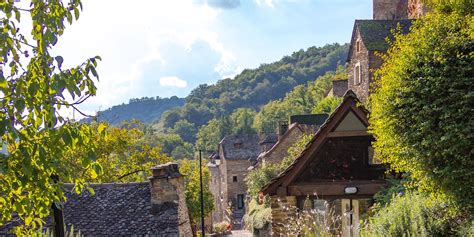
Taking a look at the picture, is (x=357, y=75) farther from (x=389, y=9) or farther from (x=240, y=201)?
(x=240, y=201)

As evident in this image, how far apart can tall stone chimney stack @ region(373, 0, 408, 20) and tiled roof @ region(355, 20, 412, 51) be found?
8867mm

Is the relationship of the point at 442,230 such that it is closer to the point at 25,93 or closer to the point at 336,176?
the point at 336,176

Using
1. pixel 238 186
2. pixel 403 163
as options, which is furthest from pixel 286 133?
pixel 403 163

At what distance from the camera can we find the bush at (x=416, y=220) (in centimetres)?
747

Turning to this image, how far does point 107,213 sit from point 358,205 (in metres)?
6.49

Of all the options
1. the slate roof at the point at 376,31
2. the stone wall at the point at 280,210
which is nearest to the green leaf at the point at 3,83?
the stone wall at the point at 280,210

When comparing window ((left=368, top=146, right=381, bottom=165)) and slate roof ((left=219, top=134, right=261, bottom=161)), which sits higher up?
slate roof ((left=219, top=134, right=261, bottom=161))

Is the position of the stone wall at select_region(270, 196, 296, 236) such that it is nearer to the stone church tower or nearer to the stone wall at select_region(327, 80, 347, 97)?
the stone church tower

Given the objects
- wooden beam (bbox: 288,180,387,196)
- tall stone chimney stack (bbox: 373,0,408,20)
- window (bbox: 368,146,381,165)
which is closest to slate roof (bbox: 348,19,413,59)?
tall stone chimney stack (bbox: 373,0,408,20)

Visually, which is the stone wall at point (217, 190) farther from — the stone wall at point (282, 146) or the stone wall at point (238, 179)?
the stone wall at point (282, 146)

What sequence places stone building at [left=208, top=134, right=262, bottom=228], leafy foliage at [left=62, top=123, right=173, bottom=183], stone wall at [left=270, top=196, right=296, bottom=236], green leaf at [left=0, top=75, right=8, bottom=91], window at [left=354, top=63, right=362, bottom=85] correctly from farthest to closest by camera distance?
stone building at [left=208, top=134, right=262, bottom=228] → leafy foliage at [left=62, top=123, right=173, bottom=183] → window at [left=354, top=63, right=362, bottom=85] → stone wall at [left=270, top=196, right=296, bottom=236] → green leaf at [left=0, top=75, right=8, bottom=91]

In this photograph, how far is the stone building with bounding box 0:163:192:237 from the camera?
508 inches

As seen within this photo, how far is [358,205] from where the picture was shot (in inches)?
463

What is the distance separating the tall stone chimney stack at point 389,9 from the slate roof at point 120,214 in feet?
85.1
